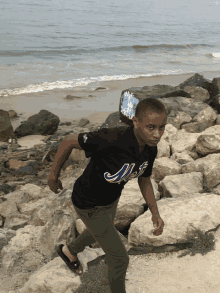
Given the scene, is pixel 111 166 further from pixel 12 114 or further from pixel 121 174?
pixel 12 114

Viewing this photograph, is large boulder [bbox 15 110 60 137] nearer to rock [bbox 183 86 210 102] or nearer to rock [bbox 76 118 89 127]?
rock [bbox 76 118 89 127]

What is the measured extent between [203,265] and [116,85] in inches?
445

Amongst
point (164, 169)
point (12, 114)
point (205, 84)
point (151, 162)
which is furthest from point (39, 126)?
A: point (151, 162)

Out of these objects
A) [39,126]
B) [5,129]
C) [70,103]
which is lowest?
[70,103]

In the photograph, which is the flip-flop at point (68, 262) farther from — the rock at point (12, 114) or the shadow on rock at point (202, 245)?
the rock at point (12, 114)

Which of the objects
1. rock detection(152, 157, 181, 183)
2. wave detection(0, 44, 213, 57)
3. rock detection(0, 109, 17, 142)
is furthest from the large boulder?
wave detection(0, 44, 213, 57)

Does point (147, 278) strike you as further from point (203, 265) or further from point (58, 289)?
point (58, 289)

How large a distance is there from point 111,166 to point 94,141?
0.67 ft

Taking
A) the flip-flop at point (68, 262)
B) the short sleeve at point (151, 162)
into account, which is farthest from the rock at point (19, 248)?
the short sleeve at point (151, 162)

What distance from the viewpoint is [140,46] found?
23.5 metres

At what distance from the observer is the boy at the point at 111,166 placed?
2.05 metres

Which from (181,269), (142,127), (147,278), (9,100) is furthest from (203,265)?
(9,100)

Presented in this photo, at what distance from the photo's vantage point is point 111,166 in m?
2.09

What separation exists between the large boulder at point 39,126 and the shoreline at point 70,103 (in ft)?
2.86
